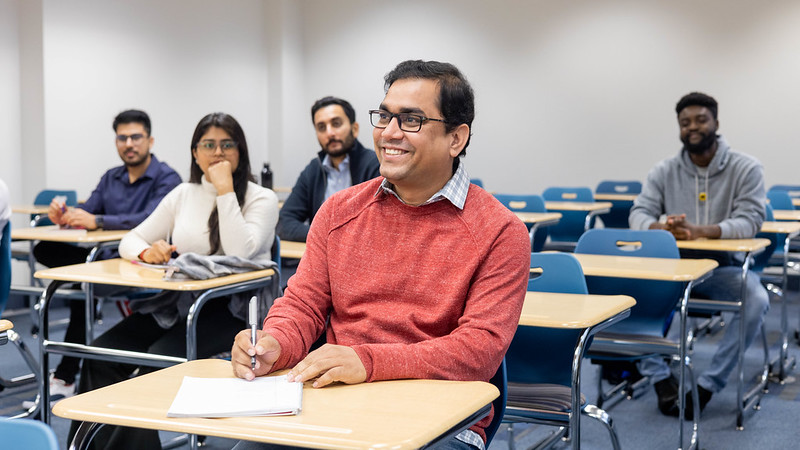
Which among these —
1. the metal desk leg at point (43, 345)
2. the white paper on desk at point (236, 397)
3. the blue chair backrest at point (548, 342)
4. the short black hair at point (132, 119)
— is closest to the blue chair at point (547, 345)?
the blue chair backrest at point (548, 342)

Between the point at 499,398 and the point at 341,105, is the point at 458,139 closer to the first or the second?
the point at 499,398

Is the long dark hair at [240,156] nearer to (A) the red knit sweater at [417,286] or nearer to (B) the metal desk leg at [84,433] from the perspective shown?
(A) the red knit sweater at [417,286]

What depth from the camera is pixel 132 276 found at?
2729mm

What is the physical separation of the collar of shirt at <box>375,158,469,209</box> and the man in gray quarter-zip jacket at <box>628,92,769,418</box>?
2097mm

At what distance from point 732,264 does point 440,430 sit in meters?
2.94

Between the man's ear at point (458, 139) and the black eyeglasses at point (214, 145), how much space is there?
149 cm

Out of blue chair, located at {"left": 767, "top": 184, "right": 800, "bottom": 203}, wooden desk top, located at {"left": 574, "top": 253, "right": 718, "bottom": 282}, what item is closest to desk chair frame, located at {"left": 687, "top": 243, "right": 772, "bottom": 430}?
wooden desk top, located at {"left": 574, "top": 253, "right": 718, "bottom": 282}

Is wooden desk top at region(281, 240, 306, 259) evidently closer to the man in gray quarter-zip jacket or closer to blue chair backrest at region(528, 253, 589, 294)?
blue chair backrest at region(528, 253, 589, 294)

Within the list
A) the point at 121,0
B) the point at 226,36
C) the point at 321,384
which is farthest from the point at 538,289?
the point at 226,36

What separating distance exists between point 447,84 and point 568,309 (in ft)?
2.50

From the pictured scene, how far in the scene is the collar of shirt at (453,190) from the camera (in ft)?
5.52

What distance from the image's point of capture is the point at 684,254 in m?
3.77

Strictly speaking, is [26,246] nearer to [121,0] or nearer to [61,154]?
[61,154]

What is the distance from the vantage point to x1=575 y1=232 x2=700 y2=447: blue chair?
9.42 feet
